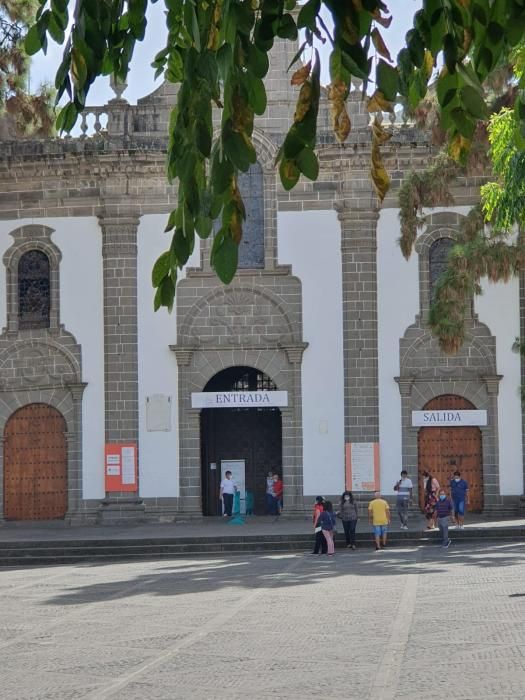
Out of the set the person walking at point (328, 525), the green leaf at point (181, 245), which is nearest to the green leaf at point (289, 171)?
the green leaf at point (181, 245)

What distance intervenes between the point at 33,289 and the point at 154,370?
3589mm

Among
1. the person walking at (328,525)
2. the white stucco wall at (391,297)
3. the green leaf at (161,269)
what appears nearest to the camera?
the green leaf at (161,269)

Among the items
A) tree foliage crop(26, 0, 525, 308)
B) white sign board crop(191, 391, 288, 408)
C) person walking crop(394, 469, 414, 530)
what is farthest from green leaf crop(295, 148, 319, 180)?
white sign board crop(191, 391, 288, 408)

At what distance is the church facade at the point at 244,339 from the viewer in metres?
36.7

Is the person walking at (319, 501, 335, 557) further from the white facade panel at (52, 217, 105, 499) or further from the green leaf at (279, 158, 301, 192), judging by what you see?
the green leaf at (279, 158, 301, 192)

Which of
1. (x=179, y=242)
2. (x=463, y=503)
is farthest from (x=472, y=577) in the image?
(x=179, y=242)

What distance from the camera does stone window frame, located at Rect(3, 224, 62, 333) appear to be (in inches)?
1484

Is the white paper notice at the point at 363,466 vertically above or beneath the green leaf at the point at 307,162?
beneath

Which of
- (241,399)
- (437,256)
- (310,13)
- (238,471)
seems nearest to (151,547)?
(241,399)

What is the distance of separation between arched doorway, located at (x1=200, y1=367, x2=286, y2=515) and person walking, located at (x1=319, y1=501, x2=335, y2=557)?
8774 mm

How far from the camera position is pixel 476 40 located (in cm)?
451

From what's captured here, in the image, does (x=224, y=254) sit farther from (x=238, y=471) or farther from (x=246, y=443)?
(x=246, y=443)

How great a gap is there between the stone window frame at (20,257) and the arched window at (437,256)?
28.8 feet

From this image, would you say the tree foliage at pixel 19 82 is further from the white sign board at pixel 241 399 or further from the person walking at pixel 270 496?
the person walking at pixel 270 496
